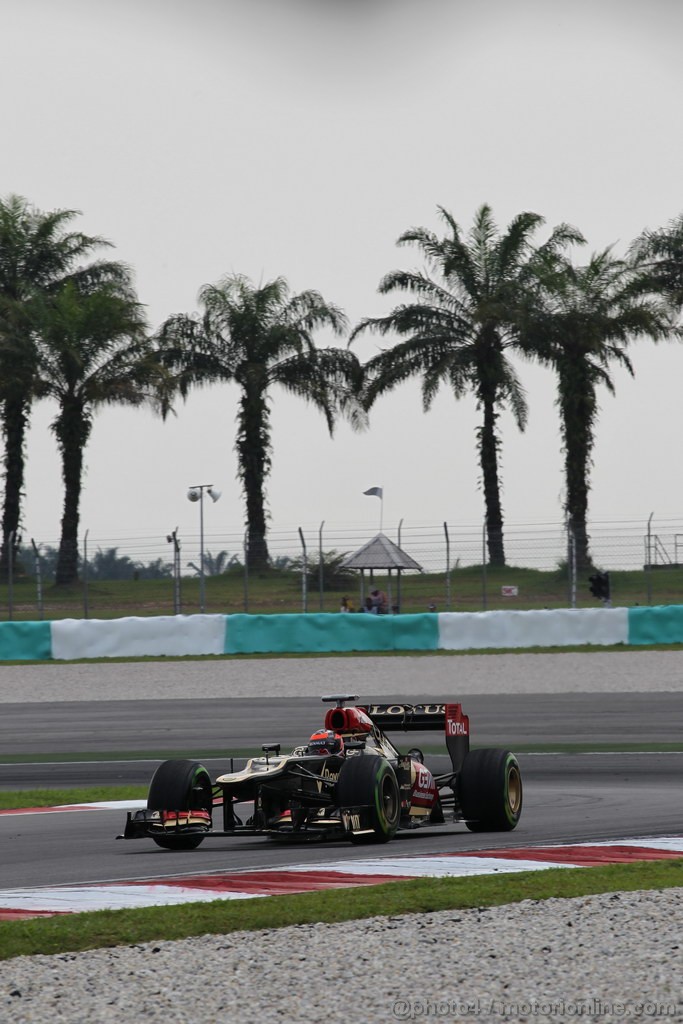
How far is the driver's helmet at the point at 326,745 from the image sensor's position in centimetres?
1084

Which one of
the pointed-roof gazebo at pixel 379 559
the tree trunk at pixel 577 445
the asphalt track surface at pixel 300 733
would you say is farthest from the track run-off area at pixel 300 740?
the tree trunk at pixel 577 445

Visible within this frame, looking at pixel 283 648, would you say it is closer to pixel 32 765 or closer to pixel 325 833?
pixel 32 765

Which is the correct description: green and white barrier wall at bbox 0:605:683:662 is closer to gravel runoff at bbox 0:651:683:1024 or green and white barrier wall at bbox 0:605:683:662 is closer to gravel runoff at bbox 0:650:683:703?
gravel runoff at bbox 0:650:683:703

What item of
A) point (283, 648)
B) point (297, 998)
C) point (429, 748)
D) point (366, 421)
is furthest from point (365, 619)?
point (297, 998)

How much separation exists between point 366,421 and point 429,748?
2175 cm

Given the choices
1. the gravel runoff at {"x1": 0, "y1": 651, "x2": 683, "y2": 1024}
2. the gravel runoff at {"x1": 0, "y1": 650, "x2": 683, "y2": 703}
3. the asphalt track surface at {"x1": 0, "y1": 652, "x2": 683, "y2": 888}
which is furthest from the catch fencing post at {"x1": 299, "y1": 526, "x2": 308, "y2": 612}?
the gravel runoff at {"x1": 0, "y1": 651, "x2": 683, "y2": 1024}

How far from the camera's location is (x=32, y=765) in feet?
59.9

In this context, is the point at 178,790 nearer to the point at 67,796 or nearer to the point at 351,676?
the point at 67,796

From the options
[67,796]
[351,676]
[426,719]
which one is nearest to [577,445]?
[351,676]

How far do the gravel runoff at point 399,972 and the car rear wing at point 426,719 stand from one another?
361 centimetres

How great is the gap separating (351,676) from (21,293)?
64.6 feet

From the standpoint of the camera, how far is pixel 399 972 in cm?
593

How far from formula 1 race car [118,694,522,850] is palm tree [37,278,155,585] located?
28173mm

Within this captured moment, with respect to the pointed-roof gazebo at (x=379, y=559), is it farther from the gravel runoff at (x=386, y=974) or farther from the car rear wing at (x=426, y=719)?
the gravel runoff at (x=386, y=974)
